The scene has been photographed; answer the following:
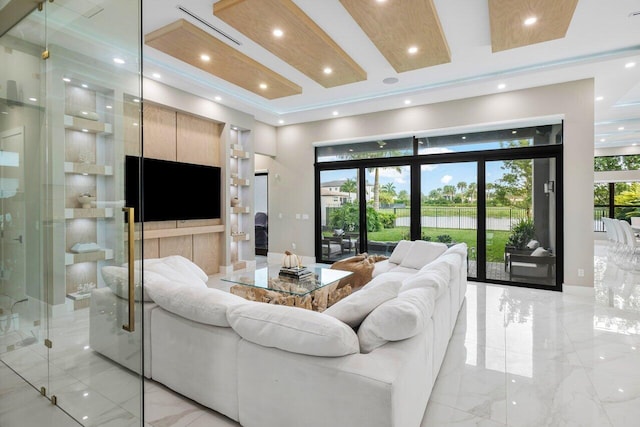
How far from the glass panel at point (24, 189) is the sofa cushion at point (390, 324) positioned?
6.87ft

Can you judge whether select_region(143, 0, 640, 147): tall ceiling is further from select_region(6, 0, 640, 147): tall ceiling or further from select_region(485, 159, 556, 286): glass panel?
select_region(485, 159, 556, 286): glass panel

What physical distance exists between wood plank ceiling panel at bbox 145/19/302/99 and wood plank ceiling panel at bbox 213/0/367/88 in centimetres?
48

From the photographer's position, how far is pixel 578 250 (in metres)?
4.85

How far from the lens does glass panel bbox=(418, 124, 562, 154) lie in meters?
5.11

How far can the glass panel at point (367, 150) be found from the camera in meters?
6.31

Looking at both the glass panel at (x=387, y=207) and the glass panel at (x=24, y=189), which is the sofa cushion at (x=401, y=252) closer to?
the glass panel at (x=387, y=207)

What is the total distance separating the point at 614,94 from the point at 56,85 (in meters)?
7.23

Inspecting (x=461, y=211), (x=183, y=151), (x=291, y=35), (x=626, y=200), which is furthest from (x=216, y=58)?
(x=626, y=200)

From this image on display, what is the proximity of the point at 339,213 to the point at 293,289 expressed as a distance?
4.05m

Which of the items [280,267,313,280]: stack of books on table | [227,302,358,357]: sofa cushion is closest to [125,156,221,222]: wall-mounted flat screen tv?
[280,267,313,280]: stack of books on table

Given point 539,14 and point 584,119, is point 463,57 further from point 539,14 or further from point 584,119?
point 584,119

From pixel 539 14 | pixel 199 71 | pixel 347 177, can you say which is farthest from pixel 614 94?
pixel 199 71

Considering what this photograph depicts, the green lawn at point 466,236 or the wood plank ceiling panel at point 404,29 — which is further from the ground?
the wood plank ceiling panel at point 404,29

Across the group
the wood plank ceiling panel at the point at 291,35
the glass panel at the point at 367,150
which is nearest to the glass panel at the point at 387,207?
the glass panel at the point at 367,150
